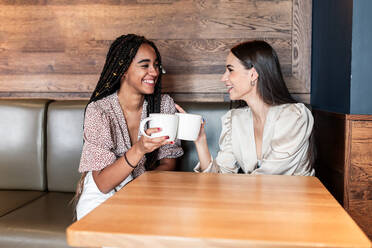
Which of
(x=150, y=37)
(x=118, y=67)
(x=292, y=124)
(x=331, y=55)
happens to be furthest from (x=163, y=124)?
(x=150, y=37)

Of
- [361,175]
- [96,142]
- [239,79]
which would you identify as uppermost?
[239,79]

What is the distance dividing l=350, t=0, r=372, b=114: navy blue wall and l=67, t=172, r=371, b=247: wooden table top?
1.68 feet

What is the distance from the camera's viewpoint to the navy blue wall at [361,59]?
4.34 feet

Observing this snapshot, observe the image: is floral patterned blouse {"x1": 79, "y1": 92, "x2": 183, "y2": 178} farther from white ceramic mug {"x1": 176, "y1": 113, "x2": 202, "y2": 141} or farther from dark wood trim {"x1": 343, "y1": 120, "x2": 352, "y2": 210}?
dark wood trim {"x1": 343, "y1": 120, "x2": 352, "y2": 210}

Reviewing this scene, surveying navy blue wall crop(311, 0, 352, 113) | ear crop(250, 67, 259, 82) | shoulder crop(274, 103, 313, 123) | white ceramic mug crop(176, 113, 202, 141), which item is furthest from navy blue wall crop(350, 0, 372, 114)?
white ceramic mug crop(176, 113, 202, 141)

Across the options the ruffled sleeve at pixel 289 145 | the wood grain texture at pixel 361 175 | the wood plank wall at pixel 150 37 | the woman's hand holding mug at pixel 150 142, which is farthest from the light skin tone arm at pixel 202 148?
the wood plank wall at pixel 150 37

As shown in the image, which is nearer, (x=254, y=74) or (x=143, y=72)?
(x=254, y=74)

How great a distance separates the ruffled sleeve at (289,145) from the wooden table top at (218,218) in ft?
1.36

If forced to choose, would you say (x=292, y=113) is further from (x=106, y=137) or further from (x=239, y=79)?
(x=106, y=137)

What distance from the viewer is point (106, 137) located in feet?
4.94

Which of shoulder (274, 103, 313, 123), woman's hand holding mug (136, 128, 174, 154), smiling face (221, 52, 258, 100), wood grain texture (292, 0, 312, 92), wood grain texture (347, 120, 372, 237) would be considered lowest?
wood grain texture (347, 120, 372, 237)

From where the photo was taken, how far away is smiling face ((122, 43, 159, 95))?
5.55 feet

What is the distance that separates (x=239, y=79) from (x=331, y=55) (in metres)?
0.44

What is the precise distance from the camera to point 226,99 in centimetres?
220
